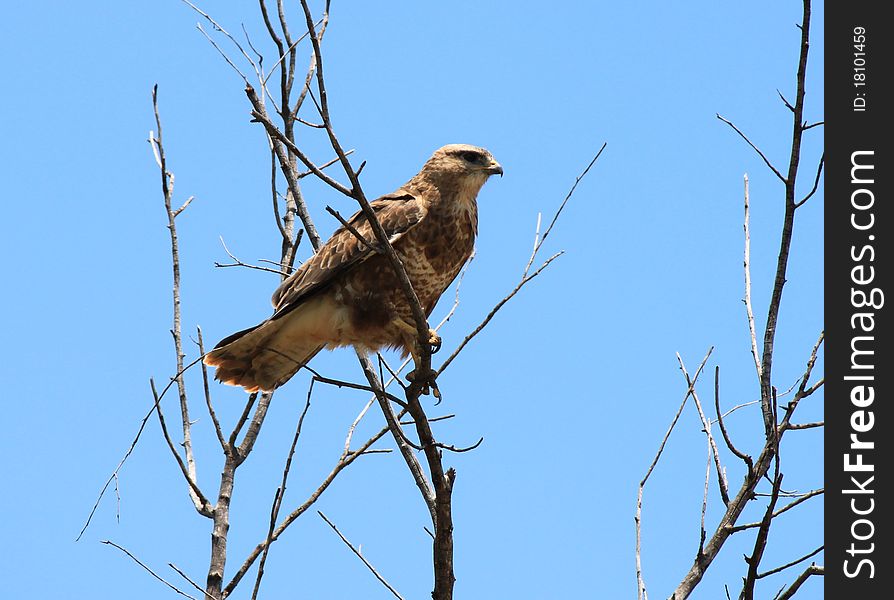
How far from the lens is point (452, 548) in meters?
3.27

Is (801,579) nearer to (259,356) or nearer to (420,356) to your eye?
(420,356)

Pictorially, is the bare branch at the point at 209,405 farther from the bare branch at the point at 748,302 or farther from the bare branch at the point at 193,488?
the bare branch at the point at 748,302

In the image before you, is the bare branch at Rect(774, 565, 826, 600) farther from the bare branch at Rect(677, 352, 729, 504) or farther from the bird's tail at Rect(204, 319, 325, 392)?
the bird's tail at Rect(204, 319, 325, 392)

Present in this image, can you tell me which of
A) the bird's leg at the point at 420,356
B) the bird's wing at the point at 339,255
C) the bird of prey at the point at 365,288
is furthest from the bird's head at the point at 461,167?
the bird's leg at the point at 420,356

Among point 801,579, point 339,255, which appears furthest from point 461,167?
point 801,579

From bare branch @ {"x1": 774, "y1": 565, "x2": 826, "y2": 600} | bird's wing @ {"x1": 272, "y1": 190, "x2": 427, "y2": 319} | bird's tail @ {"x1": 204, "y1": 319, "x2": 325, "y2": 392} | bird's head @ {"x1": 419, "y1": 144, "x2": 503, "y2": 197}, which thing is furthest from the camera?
bird's head @ {"x1": 419, "y1": 144, "x2": 503, "y2": 197}

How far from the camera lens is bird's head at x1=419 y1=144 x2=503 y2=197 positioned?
4.92 meters

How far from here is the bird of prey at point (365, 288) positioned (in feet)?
15.2

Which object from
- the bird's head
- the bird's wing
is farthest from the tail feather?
the bird's head

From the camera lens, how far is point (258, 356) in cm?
481

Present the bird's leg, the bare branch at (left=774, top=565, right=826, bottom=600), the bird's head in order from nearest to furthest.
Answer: the bare branch at (left=774, top=565, right=826, bottom=600)
the bird's leg
the bird's head
